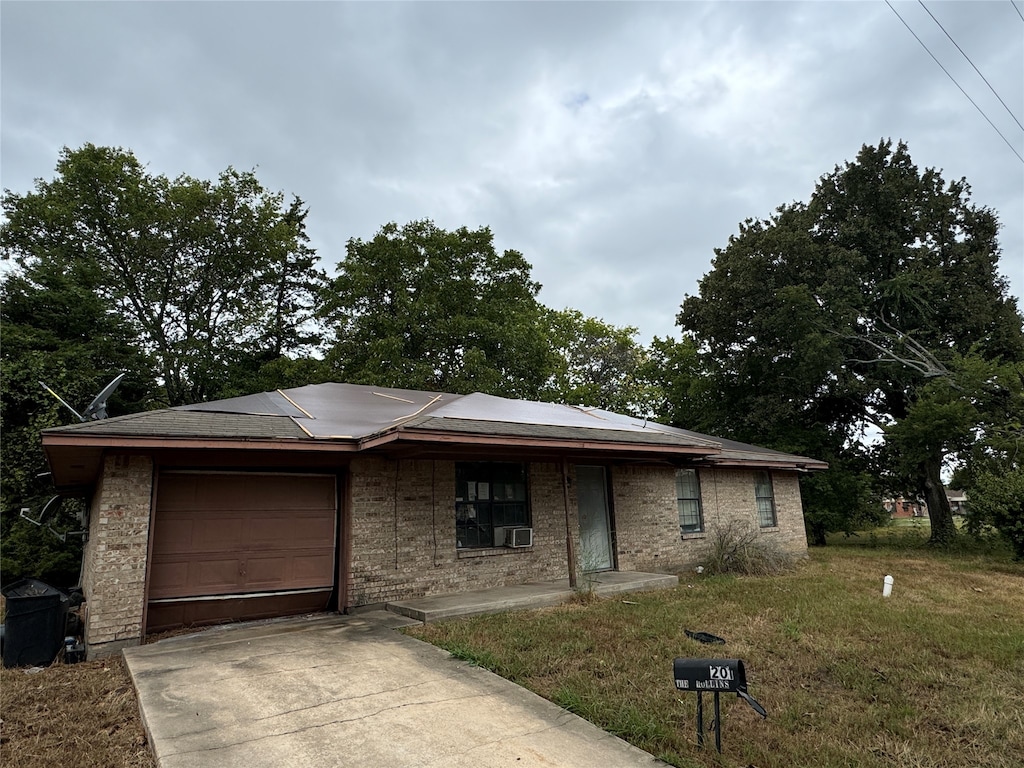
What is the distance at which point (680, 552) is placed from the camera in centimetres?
1131

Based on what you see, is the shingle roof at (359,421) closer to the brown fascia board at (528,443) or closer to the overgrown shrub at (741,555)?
the brown fascia board at (528,443)

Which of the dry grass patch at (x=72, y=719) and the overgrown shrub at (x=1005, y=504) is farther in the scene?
the overgrown shrub at (x=1005, y=504)

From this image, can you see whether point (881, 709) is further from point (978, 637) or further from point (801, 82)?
point (801, 82)

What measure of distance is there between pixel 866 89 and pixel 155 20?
1054 centimetres

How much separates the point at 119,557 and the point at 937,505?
23.7 m

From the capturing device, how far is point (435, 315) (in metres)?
21.2

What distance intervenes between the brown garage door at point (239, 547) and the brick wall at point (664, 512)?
5570mm

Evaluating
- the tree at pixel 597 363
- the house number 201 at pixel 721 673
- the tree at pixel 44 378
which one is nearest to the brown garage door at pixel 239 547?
the house number 201 at pixel 721 673

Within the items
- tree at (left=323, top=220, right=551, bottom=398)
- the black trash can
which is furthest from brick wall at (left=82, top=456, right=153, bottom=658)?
tree at (left=323, top=220, right=551, bottom=398)

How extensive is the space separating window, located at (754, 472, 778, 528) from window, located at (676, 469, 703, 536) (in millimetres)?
2319

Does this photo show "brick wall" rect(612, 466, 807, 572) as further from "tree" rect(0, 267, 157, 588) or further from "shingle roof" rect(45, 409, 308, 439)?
"tree" rect(0, 267, 157, 588)

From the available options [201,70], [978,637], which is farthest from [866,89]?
[201,70]

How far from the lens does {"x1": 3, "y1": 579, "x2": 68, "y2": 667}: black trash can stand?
5.50 meters

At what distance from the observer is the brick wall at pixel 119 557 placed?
579 centimetres
